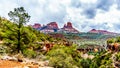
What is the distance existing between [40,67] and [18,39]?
13.9 meters

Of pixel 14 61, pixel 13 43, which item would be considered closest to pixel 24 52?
pixel 13 43

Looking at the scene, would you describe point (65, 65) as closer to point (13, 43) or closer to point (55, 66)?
point (55, 66)

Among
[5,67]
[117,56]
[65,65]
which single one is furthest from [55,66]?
[117,56]

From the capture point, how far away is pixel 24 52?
1508 inches

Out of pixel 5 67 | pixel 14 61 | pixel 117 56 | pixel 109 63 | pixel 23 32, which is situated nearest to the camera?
pixel 5 67

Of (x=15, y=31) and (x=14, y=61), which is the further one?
(x=15, y=31)

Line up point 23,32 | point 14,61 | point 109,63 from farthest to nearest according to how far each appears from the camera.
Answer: point 109,63, point 23,32, point 14,61

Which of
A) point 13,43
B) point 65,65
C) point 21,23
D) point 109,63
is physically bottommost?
point 109,63

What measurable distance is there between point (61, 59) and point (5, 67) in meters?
7.07

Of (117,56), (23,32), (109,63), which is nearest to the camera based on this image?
(23,32)

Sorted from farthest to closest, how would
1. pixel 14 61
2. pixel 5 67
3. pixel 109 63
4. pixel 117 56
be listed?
pixel 117 56 < pixel 109 63 < pixel 14 61 < pixel 5 67

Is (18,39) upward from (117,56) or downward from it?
upward

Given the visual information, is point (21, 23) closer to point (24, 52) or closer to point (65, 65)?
point (24, 52)

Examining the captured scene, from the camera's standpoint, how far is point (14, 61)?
28188 mm
